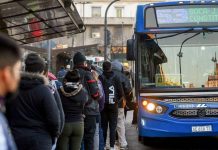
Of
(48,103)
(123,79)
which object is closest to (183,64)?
(123,79)

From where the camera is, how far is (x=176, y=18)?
9656mm

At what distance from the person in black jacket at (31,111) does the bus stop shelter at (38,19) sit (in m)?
3.21

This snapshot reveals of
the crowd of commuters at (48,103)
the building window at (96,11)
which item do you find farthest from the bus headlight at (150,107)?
the building window at (96,11)

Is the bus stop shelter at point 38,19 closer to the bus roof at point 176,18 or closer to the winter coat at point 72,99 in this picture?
the bus roof at point 176,18

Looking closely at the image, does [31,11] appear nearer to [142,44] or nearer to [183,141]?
[142,44]

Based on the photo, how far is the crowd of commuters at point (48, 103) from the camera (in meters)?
2.29

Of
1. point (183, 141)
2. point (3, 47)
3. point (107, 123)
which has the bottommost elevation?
point (183, 141)

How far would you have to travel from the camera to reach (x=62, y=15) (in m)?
10.2

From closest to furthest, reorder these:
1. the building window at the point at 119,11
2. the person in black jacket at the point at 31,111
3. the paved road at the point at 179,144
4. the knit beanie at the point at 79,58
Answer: the person in black jacket at the point at 31,111 → the knit beanie at the point at 79,58 → the paved road at the point at 179,144 → the building window at the point at 119,11

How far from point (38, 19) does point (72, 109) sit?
13.3 feet

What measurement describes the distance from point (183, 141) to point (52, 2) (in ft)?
18.0

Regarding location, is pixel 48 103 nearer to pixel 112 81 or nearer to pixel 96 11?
pixel 112 81

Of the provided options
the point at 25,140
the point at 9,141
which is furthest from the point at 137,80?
the point at 9,141

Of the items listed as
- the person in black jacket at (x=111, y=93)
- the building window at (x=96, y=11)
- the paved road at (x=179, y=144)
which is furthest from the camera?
the building window at (x=96, y=11)
